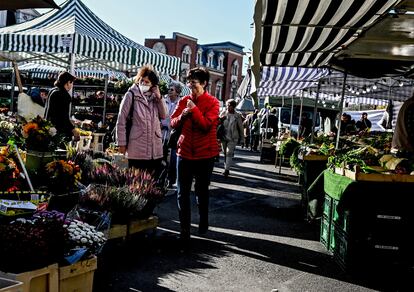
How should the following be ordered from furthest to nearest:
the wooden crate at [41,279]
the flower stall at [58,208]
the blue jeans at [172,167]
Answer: the blue jeans at [172,167]
the flower stall at [58,208]
the wooden crate at [41,279]

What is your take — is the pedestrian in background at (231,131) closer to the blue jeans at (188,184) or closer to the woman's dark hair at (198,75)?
the blue jeans at (188,184)

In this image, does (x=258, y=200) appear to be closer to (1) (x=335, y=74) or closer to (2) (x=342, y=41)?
(2) (x=342, y=41)

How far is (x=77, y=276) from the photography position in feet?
11.4

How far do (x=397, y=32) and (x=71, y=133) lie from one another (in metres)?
5.01

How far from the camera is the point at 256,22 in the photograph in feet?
13.2

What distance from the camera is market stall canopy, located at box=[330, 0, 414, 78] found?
5718 millimetres

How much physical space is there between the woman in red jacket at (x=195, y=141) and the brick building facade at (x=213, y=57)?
5298 cm

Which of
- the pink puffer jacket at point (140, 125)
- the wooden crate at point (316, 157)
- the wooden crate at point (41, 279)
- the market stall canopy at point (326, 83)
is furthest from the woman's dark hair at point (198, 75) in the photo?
the market stall canopy at point (326, 83)

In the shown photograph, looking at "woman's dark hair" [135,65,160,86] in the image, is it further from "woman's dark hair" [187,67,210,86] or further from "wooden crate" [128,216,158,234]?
"wooden crate" [128,216,158,234]

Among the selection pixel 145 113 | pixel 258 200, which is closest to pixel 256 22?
pixel 145 113

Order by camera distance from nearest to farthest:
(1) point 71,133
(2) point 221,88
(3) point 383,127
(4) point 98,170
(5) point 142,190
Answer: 1. (5) point 142,190
2. (4) point 98,170
3. (1) point 71,133
4. (3) point 383,127
5. (2) point 221,88

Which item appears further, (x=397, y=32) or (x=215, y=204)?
(x=215, y=204)

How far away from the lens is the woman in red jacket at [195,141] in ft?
18.0

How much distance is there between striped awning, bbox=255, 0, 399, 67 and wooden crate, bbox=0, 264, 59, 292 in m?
2.55
